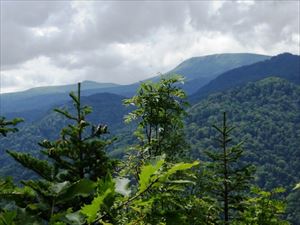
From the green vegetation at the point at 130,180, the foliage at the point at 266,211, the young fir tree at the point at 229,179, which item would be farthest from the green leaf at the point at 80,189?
the young fir tree at the point at 229,179

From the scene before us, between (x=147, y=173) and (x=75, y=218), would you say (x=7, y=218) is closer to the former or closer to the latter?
(x=75, y=218)

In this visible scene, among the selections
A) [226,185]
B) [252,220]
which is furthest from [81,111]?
[226,185]

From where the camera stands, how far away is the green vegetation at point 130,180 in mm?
1856

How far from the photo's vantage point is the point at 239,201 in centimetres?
2291

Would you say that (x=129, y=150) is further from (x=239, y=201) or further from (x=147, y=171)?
(x=147, y=171)

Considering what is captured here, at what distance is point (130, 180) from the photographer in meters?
1.98

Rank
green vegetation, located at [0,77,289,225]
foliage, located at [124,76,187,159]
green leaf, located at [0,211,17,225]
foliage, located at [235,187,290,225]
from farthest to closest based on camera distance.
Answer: foliage, located at [124,76,187,159] < foliage, located at [235,187,290,225] < green vegetation, located at [0,77,289,225] < green leaf, located at [0,211,17,225]

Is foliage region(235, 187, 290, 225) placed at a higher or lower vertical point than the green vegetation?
lower

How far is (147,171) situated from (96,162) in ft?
27.4

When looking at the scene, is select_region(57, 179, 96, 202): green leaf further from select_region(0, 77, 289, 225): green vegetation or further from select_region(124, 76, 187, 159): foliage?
select_region(124, 76, 187, 159): foliage

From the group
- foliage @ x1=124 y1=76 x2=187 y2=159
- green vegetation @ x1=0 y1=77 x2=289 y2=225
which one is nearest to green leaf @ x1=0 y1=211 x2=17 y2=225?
green vegetation @ x1=0 y1=77 x2=289 y2=225

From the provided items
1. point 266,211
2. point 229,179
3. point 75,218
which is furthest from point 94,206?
point 229,179

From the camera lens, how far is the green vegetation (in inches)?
73.1

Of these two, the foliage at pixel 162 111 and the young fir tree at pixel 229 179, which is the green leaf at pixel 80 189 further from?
the young fir tree at pixel 229 179
